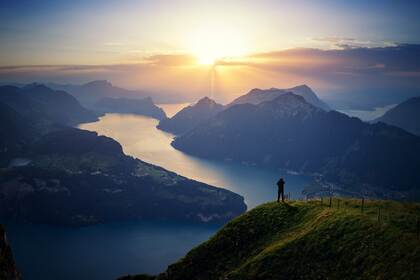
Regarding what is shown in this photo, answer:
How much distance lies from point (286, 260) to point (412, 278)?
17.0m

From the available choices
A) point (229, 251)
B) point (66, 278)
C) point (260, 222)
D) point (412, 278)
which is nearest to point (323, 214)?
point (260, 222)

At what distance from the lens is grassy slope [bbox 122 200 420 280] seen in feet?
155

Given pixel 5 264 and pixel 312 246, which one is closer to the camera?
pixel 312 246

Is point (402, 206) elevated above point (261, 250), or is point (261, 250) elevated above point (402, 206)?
point (402, 206)

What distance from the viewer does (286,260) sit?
54625 millimetres

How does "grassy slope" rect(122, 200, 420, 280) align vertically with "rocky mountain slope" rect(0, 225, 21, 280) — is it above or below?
above

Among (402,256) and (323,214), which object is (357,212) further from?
(402,256)

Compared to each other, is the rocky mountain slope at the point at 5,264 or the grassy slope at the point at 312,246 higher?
the grassy slope at the point at 312,246

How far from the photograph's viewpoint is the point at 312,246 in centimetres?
5512

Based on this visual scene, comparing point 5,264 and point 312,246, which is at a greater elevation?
point 312,246

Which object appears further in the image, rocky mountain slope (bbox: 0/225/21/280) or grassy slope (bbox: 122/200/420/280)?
rocky mountain slope (bbox: 0/225/21/280)

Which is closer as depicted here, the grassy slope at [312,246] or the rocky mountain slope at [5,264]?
the grassy slope at [312,246]

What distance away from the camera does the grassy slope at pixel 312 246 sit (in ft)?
155

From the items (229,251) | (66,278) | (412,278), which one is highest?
(412,278)
